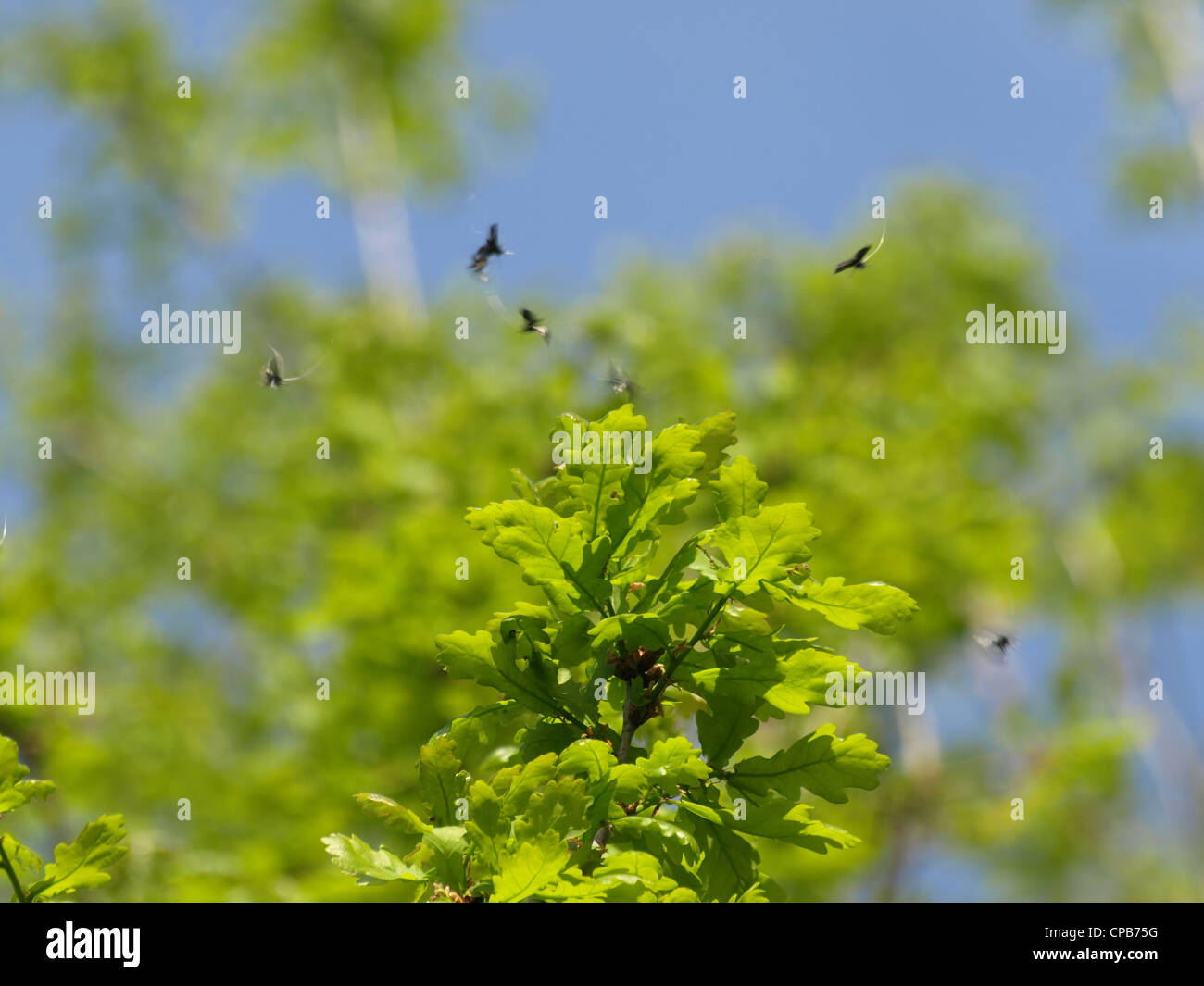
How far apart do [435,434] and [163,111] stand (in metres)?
8.99

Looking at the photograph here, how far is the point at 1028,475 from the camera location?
50.3 feet

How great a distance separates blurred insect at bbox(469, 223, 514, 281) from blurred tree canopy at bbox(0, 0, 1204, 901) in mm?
2259

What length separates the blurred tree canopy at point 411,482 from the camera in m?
5.92

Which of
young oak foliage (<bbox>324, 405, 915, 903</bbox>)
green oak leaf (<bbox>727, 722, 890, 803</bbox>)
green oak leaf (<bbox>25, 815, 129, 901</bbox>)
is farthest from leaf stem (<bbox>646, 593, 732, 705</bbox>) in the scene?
green oak leaf (<bbox>25, 815, 129, 901</bbox>)

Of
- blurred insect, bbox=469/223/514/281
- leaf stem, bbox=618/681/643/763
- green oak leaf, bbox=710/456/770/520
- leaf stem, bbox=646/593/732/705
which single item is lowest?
leaf stem, bbox=618/681/643/763

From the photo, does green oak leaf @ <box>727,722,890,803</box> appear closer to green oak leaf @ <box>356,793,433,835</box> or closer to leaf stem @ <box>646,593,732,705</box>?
leaf stem @ <box>646,593,732,705</box>

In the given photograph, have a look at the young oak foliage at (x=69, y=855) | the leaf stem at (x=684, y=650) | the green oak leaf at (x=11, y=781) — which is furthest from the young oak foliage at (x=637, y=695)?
the green oak leaf at (x=11, y=781)

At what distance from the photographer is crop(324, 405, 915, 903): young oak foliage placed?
189cm

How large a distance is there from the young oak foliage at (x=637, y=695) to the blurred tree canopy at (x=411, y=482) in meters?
2.01

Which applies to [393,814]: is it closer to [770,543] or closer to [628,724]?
[628,724]

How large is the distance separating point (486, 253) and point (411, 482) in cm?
421

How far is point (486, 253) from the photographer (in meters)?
2.95

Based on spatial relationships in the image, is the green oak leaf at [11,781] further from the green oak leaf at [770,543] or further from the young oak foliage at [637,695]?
the green oak leaf at [770,543]

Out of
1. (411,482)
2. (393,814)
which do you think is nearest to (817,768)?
(393,814)
